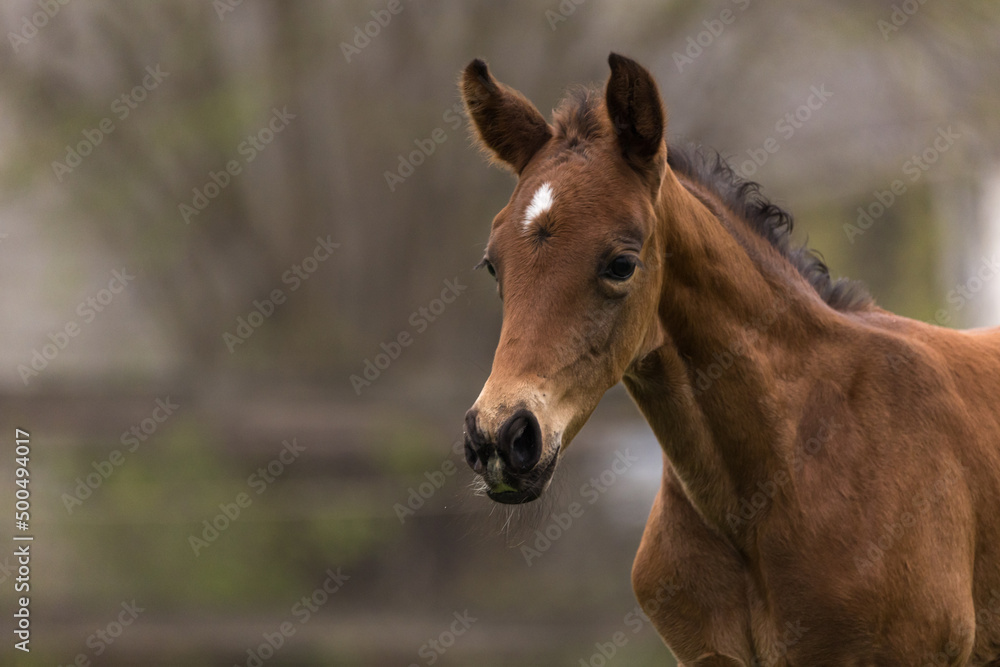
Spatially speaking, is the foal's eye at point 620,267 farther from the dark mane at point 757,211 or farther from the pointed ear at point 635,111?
the dark mane at point 757,211

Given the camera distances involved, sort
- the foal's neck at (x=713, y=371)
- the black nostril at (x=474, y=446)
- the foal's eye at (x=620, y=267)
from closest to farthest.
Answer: the black nostril at (x=474, y=446) → the foal's eye at (x=620, y=267) → the foal's neck at (x=713, y=371)

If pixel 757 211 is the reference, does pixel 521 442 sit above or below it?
below

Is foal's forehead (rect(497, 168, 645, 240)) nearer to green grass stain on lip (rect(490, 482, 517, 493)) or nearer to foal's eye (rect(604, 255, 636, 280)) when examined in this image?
foal's eye (rect(604, 255, 636, 280))

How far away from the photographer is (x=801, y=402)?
10.5ft

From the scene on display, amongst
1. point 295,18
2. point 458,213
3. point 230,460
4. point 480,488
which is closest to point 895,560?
point 480,488

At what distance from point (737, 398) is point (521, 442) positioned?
926 mm

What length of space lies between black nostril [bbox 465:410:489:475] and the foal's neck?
2.74 feet

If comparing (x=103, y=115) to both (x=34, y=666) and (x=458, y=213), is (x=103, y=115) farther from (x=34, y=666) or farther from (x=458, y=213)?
(x=34, y=666)

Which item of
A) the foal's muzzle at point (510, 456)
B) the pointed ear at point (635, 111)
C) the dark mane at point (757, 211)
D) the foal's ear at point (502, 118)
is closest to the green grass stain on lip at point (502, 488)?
the foal's muzzle at point (510, 456)

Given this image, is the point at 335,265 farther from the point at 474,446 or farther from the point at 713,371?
the point at 474,446

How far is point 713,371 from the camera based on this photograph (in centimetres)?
312

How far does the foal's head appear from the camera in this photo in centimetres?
253

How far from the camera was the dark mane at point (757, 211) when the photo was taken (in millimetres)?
→ 3445

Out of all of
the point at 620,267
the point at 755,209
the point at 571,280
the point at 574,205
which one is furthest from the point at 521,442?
the point at 755,209
